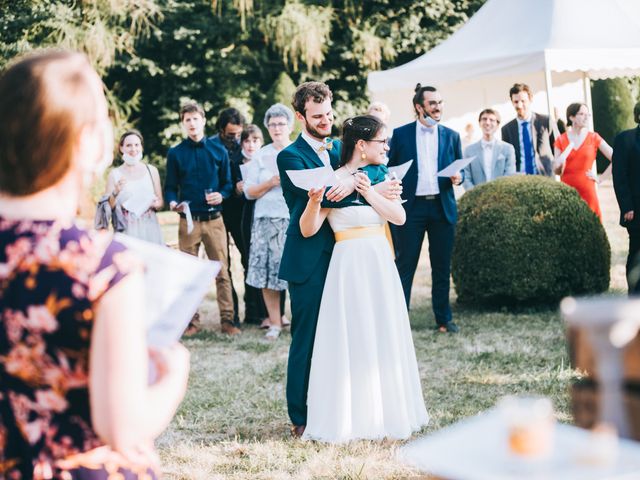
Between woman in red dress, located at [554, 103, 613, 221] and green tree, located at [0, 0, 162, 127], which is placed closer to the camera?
woman in red dress, located at [554, 103, 613, 221]

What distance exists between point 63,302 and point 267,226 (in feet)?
21.0

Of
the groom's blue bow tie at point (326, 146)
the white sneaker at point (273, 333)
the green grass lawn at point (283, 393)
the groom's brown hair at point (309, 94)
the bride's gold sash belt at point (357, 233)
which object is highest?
the groom's brown hair at point (309, 94)

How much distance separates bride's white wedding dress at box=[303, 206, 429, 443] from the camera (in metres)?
4.66

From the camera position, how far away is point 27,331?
5.60 feet

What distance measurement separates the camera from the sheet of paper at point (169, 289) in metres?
1.80

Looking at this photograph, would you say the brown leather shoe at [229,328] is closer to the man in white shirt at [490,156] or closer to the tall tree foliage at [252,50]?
the man in white shirt at [490,156]

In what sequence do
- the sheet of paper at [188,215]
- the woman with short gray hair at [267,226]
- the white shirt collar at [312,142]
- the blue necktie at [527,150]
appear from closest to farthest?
the white shirt collar at [312,142] < the woman with short gray hair at [267,226] < the sheet of paper at [188,215] < the blue necktie at [527,150]

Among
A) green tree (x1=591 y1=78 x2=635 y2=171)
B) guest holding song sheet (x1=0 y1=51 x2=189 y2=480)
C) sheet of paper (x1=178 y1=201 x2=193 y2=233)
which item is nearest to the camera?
guest holding song sheet (x1=0 y1=51 x2=189 y2=480)

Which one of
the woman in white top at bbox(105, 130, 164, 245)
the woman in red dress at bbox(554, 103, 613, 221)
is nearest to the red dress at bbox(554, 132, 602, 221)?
the woman in red dress at bbox(554, 103, 613, 221)

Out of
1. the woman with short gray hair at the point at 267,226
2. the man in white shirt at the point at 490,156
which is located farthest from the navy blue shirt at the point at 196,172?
the man in white shirt at the point at 490,156

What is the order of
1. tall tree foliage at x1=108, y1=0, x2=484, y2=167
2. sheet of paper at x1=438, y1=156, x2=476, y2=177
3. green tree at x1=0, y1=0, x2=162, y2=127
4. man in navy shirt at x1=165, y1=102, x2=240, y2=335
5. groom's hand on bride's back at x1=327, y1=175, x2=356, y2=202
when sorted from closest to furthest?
1. groom's hand on bride's back at x1=327, y1=175, x2=356, y2=202
2. sheet of paper at x1=438, y1=156, x2=476, y2=177
3. man in navy shirt at x1=165, y1=102, x2=240, y2=335
4. green tree at x1=0, y1=0, x2=162, y2=127
5. tall tree foliage at x1=108, y1=0, x2=484, y2=167

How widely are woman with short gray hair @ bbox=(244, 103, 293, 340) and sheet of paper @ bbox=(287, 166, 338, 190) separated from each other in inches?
131

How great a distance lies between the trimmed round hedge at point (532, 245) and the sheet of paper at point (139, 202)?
3.02 metres

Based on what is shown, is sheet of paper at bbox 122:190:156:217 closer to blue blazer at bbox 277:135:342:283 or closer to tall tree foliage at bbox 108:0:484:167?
blue blazer at bbox 277:135:342:283
